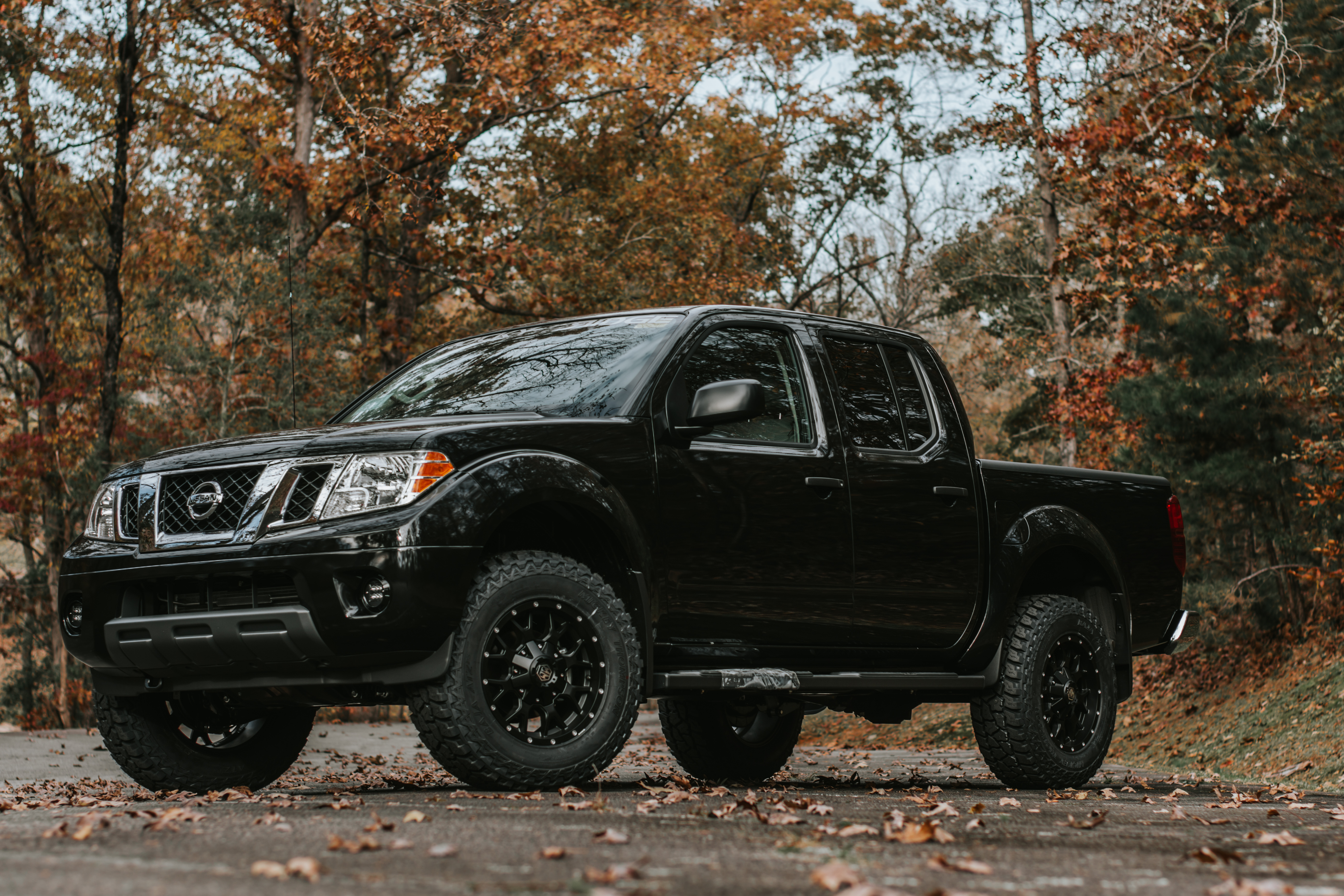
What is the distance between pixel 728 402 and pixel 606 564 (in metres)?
0.84

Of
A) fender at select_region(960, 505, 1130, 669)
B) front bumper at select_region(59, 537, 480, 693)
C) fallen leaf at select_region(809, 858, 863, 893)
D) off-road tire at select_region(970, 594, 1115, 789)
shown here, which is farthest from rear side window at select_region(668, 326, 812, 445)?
fallen leaf at select_region(809, 858, 863, 893)

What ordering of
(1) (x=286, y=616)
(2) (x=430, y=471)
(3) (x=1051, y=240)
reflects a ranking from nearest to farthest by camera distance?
(1) (x=286, y=616) < (2) (x=430, y=471) < (3) (x=1051, y=240)

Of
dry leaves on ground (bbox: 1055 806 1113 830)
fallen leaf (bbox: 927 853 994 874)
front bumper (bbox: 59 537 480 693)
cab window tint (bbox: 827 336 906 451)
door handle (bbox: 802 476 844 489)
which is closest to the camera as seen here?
fallen leaf (bbox: 927 853 994 874)

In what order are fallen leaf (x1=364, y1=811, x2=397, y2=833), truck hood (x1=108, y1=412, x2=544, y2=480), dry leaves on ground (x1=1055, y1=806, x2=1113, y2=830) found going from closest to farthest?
fallen leaf (x1=364, y1=811, x2=397, y2=833), dry leaves on ground (x1=1055, y1=806, x2=1113, y2=830), truck hood (x1=108, y1=412, x2=544, y2=480)

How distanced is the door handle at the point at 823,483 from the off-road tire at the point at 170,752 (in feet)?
7.96

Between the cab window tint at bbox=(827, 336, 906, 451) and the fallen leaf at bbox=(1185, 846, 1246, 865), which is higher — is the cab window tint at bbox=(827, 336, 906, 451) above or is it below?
above

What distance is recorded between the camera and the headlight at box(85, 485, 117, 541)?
6.17m

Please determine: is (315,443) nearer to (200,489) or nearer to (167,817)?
(200,489)

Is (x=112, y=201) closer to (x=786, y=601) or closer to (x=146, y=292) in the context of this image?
(x=146, y=292)

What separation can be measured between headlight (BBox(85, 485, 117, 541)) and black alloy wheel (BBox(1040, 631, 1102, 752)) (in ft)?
15.2

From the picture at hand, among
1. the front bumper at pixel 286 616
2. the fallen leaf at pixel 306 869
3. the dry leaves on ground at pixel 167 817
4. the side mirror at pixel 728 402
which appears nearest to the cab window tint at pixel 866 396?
the side mirror at pixel 728 402

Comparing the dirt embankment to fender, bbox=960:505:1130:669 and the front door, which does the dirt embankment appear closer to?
fender, bbox=960:505:1130:669

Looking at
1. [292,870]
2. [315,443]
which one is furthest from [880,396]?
[292,870]

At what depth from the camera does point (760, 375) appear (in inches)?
274
